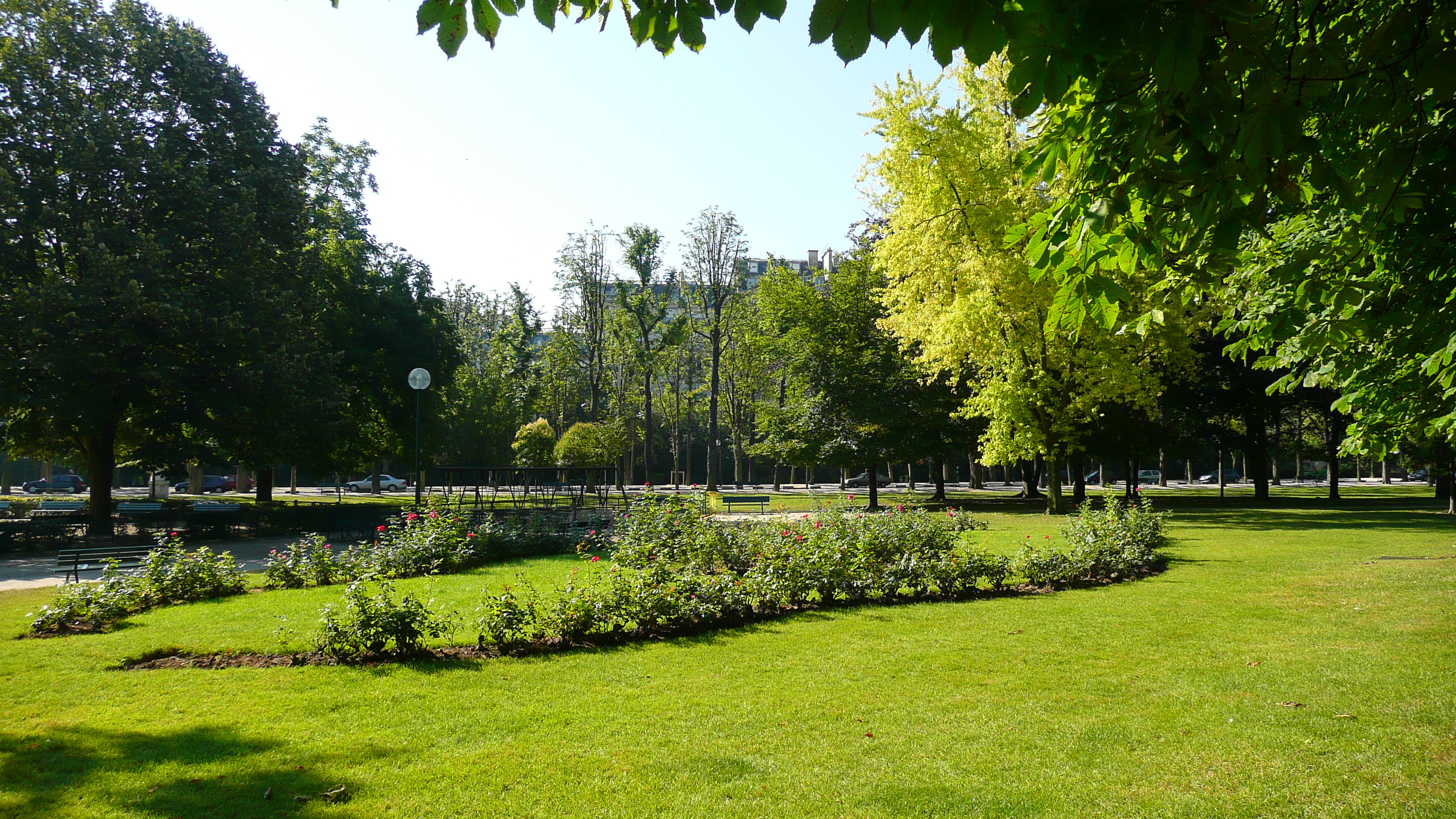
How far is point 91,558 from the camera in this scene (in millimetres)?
12133

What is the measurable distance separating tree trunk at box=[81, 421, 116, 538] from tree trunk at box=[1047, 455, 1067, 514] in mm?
26284

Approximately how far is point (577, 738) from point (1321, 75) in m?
5.43

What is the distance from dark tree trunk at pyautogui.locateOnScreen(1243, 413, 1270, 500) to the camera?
33094mm

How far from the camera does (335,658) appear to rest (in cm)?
730

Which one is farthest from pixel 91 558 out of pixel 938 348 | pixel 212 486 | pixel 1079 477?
pixel 212 486

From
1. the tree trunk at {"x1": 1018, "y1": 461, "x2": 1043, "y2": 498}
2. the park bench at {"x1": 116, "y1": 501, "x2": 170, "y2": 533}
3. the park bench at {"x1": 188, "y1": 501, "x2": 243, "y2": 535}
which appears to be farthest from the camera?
the tree trunk at {"x1": 1018, "y1": 461, "x2": 1043, "y2": 498}

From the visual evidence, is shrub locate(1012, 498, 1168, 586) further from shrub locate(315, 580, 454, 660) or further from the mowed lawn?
shrub locate(315, 580, 454, 660)

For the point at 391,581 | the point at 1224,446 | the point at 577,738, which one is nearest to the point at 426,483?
the point at 391,581

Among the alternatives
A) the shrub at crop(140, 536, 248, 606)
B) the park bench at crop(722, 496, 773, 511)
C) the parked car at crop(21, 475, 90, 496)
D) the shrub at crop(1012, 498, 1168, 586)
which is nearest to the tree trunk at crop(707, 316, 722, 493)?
the park bench at crop(722, 496, 773, 511)

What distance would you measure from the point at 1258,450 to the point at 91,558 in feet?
127

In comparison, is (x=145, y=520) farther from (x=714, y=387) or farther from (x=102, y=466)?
(x=714, y=387)

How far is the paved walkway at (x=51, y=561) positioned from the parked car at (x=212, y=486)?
131 ft

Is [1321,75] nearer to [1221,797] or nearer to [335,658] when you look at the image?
[1221,797]

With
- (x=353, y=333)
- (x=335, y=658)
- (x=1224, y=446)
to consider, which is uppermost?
(x=353, y=333)
